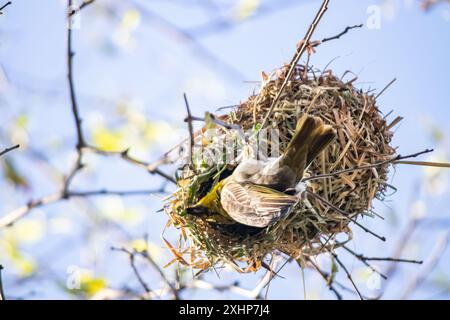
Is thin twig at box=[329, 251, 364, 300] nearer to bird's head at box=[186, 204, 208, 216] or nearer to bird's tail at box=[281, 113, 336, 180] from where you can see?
bird's tail at box=[281, 113, 336, 180]

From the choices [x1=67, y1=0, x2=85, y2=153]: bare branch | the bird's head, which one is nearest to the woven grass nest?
the bird's head

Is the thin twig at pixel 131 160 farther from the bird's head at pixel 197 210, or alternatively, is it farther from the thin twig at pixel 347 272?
the thin twig at pixel 347 272

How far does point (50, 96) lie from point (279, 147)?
308 cm

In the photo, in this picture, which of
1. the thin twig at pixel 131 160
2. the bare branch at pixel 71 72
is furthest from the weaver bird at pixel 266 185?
the bare branch at pixel 71 72

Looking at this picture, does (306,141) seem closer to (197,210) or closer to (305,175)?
(305,175)

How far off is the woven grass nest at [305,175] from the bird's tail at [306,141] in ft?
0.48

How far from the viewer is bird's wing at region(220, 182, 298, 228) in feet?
8.80

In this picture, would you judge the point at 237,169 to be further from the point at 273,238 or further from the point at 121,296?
the point at 121,296

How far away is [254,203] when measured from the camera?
286 cm

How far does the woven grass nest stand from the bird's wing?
152mm

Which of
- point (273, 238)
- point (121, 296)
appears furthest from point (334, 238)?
point (121, 296)

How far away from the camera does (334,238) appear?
3074mm

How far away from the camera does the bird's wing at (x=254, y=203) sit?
2682 millimetres

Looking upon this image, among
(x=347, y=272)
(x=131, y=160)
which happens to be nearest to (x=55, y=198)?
(x=131, y=160)
